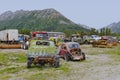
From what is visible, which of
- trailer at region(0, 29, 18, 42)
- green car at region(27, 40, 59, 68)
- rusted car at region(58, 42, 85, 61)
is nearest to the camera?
green car at region(27, 40, 59, 68)

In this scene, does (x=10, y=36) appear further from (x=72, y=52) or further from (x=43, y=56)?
(x=43, y=56)

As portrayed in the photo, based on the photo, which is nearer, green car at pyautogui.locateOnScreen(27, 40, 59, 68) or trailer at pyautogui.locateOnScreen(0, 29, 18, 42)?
green car at pyautogui.locateOnScreen(27, 40, 59, 68)

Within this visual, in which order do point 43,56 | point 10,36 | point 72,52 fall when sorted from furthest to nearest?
point 10,36 < point 72,52 < point 43,56

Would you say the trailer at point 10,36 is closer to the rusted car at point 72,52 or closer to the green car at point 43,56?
the rusted car at point 72,52

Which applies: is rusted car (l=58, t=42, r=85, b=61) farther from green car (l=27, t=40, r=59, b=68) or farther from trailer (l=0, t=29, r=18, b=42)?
trailer (l=0, t=29, r=18, b=42)

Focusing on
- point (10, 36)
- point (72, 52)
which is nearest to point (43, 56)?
point (72, 52)

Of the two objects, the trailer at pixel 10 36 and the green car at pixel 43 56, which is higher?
the trailer at pixel 10 36

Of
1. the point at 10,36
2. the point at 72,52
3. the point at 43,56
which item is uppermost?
the point at 10,36

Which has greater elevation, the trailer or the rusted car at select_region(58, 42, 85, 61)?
the trailer

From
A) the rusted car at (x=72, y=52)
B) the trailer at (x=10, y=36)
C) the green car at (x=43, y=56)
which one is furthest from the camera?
the trailer at (x=10, y=36)

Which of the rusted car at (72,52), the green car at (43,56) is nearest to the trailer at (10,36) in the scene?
the rusted car at (72,52)

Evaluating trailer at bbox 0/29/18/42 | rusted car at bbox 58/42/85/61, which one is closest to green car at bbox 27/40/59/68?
rusted car at bbox 58/42/85/61

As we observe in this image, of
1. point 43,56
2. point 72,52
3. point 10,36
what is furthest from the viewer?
point 10,36

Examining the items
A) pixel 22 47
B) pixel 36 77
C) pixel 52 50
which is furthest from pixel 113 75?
Answer: pixel 22 47
